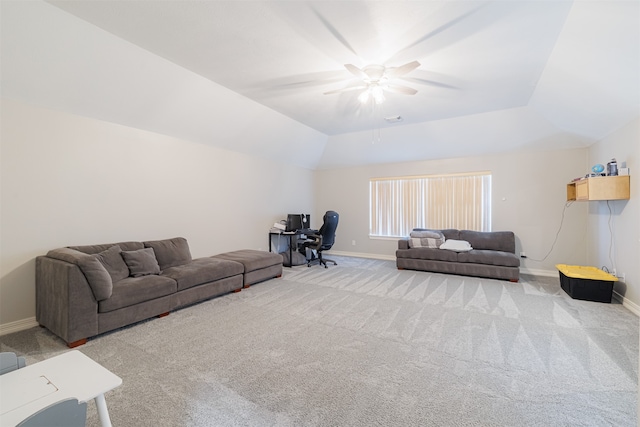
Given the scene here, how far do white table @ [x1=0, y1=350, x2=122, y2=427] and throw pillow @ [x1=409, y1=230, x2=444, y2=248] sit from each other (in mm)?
5545

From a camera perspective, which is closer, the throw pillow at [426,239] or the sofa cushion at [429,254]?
the sofa cushion at [429,254]

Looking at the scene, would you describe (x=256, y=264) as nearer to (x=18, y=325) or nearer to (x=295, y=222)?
(x=295, y=222)

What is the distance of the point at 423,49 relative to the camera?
3018 mm

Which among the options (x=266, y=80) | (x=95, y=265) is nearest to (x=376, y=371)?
(x=95, y=265)

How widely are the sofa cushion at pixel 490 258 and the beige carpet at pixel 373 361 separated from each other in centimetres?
95

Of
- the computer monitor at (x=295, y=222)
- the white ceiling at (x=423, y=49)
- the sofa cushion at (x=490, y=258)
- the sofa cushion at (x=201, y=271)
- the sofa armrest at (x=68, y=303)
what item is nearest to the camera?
the white ceiling at (x=423, y=49)

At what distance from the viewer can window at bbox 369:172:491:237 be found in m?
5.99

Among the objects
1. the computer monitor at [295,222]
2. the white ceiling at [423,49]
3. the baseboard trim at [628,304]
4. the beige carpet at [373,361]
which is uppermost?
the white ceiling at [423,49]

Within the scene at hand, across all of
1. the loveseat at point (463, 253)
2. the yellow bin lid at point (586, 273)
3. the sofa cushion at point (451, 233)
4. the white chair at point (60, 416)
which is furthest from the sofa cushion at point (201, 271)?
the yellow bin lid at point (586, 273)

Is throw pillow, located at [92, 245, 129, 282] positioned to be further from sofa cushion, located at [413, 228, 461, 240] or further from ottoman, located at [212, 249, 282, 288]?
sofa cushion, located at [413, 228, 461, 240]

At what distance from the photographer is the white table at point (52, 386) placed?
98cm

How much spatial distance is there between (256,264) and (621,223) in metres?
5.45

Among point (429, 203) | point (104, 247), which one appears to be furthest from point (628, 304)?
point (104, 247)

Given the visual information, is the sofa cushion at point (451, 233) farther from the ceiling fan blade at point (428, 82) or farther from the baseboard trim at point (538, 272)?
the ceiling fan blade at point (428, 82)
